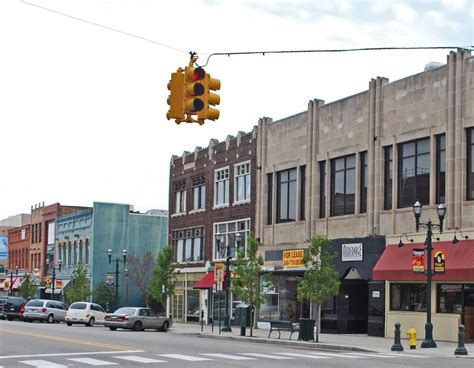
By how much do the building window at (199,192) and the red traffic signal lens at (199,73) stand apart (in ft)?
131

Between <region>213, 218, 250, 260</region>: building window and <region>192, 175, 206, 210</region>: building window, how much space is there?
9.29 feet

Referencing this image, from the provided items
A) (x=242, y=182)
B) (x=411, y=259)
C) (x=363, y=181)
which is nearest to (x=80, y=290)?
(x=242, y=182)

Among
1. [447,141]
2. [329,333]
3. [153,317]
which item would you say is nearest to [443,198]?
[447,141]

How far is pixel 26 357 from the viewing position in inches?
913

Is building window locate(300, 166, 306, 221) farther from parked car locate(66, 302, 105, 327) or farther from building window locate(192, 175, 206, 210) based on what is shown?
parked car locate(66, 302, 105, 327)

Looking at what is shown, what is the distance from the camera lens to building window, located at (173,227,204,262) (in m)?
56.8

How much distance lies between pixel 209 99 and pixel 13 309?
43647 millimetres

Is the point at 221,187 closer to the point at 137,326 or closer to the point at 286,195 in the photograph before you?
the point at 286,195

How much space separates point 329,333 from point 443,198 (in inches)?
365

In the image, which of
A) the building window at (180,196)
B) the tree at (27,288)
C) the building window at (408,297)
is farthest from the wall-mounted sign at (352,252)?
the tree at (27,288)

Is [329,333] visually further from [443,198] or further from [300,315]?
[443,198]

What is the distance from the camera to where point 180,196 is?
60094 millimetres

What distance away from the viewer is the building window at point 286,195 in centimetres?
4650

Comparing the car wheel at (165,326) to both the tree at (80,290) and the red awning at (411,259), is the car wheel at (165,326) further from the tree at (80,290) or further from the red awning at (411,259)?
the tree at (80,290)
